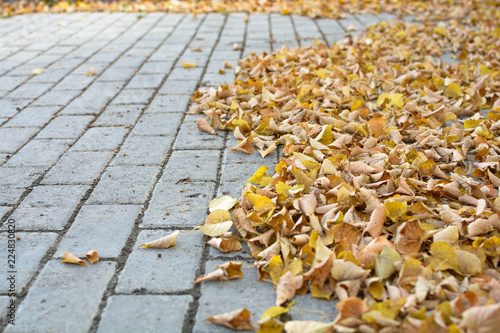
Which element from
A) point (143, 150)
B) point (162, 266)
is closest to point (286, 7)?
point (143, 150)

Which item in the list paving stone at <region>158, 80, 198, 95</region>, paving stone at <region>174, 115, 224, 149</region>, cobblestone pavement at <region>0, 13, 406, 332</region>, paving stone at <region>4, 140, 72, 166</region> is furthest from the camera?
paving stone at <region>158, 80, 198, 95</region>

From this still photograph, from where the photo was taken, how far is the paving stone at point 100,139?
8.66 feet

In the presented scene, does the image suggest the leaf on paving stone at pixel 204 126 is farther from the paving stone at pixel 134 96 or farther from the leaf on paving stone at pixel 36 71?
the leaf on paving stone at pixel 36 71

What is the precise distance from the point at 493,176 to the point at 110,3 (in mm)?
6900

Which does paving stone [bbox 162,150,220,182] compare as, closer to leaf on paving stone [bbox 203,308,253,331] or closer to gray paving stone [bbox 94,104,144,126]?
gray paving stone [bbox 94,104,144,126]

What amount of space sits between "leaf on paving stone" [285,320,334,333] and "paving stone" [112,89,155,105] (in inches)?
95.1

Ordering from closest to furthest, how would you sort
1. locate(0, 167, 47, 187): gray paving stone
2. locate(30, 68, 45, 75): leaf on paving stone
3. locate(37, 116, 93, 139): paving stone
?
locate(0, 167, 47, 187): gray paving stone, locate(37, 116, 93, 139): paving stone, locate(30, 68, 45, 75): leaf on paving stone

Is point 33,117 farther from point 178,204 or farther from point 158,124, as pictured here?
point 178,204

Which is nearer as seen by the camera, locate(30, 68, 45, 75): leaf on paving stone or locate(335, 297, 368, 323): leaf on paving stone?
locate(335, 297, 368, 323): leaf on paving stone

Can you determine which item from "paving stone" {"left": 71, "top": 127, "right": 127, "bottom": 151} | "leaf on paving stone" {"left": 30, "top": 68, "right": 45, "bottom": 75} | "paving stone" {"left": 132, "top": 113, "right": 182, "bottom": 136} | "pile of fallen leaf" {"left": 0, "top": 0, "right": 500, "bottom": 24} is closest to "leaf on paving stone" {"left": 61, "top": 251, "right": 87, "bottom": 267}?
"paving stone" {"left": 71, "top": 127, "right": 127, "bottom": 151}

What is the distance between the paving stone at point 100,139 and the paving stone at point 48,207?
47cm

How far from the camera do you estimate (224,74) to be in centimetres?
384

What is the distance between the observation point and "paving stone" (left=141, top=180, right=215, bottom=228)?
1920 millimetres

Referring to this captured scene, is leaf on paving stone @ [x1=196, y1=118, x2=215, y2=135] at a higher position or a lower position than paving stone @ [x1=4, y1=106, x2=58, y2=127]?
higher
